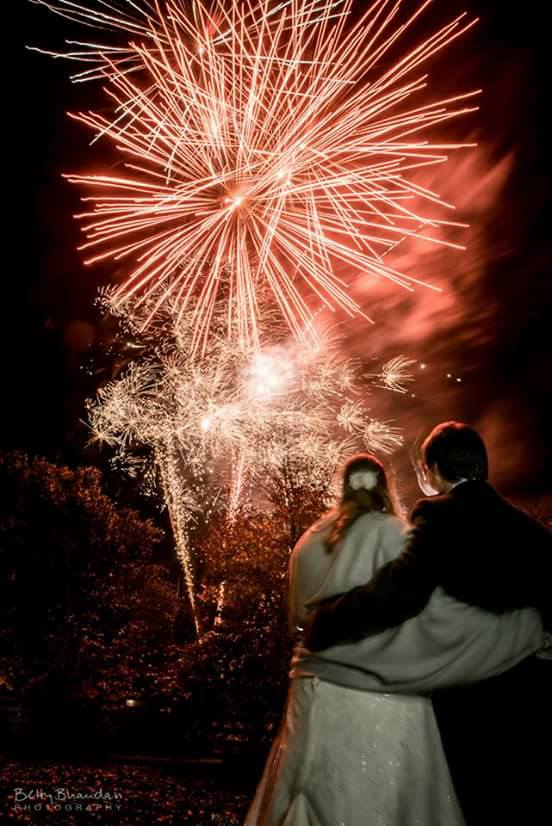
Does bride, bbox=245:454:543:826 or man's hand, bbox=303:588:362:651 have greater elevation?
man's hand, bbox=303:588:362:651

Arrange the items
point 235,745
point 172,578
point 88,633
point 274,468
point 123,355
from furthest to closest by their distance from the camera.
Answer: point 172,578 < point 123,355 < point 88,633 < point 274,468 < point 235,745

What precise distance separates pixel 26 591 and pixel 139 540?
137 inches

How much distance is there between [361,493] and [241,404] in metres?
11.4

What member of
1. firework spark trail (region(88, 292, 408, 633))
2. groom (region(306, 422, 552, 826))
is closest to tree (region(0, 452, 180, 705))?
firework spark trail (region(88, 292, 408, 633))

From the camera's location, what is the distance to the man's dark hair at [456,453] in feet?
8.50

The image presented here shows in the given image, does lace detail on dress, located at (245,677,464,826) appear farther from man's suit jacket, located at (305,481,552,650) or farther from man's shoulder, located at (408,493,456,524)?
man's shoulder, located at (408,493,456,524)

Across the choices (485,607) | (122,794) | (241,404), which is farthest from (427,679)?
(241,404)

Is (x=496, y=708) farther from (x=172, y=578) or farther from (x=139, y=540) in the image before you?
(x=172, y=578)

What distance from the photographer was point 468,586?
7.47 ft

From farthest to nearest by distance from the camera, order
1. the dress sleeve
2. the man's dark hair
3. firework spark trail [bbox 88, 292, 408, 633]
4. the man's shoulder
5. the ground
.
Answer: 1. firework spark trail [bbox 88, 292, 408, 633]
2. the ground
3. the man's dark hair
4. the man's shoulder
5. the dress sleeve

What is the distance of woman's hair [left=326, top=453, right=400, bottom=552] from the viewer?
2.62 meters

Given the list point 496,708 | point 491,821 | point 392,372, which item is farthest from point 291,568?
point 392,372

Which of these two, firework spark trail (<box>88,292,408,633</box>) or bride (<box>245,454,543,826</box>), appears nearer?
bride (<box>245,454,543,826</box>)

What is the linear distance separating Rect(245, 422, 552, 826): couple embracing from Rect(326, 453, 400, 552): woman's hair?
172mm
